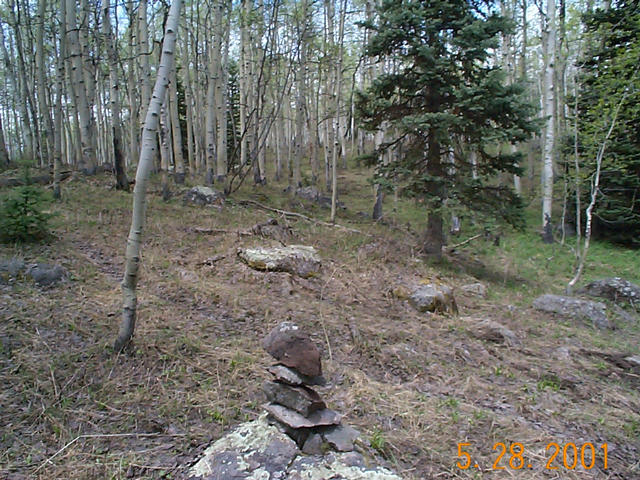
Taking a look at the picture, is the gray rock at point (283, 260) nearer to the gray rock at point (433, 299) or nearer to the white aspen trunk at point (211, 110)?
the gray rock at point (433, 299)

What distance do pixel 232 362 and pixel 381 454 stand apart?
5.93 ft

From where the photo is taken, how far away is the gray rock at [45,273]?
5.14 meters

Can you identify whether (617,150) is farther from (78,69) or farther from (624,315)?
(78,69)

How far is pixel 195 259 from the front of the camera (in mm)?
7109

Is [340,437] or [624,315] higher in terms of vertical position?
[340,437]

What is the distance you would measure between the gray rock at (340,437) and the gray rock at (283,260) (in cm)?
426

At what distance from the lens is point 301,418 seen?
283 centimetres

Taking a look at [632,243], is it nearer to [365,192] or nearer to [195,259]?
[365,192]

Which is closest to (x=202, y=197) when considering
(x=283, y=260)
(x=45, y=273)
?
(x=283, y=260)

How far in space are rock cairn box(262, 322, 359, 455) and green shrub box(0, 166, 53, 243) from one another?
526 cm

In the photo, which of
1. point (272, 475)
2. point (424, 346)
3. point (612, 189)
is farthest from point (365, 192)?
point (272, 475)

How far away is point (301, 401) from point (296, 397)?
0.16ft

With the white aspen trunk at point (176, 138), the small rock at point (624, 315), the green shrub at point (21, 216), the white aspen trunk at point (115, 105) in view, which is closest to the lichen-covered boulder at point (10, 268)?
the green shrub at point (21, 216)

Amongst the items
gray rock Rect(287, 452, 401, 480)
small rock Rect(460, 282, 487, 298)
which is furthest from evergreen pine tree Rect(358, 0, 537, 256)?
gray rock Rect(287, 452, 401, 480)
